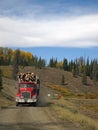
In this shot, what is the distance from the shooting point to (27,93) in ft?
152

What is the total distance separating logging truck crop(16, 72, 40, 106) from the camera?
151ft

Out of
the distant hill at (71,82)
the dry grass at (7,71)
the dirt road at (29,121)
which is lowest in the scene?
the distant hill at (71,82)

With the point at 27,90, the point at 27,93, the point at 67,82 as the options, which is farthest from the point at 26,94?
the point at 67,82

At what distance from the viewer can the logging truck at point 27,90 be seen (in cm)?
4612

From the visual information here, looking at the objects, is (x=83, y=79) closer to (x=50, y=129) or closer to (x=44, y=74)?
(x=44, y=74)

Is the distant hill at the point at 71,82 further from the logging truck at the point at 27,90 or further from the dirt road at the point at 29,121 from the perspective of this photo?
the dirt road at the point at 29,121

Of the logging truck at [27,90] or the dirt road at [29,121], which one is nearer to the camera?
the dirt road at [29,121]

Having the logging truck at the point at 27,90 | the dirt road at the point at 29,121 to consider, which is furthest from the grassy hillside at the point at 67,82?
the dirt road at the point at 29,121

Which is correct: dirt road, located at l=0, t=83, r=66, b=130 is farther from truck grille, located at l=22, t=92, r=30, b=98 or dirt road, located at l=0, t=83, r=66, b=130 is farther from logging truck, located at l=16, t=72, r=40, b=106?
truck grille, located at l=22, t=92, r=30, b=98

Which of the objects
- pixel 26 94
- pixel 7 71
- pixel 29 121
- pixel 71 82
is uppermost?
pixel 7 71

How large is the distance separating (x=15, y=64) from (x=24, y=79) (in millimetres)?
125855

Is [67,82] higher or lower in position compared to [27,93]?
lower

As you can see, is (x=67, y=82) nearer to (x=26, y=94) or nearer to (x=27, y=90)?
(x=26, y=94)

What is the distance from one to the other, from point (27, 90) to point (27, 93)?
1.32 feet
